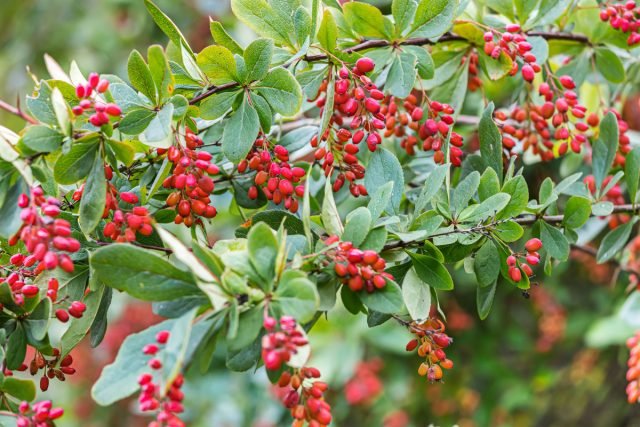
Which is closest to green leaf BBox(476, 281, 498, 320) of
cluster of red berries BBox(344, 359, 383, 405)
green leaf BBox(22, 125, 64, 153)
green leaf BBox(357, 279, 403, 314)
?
green leaf BBox(357, 279, 403, 314)

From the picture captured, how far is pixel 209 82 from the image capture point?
0.95m

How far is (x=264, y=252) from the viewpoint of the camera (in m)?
0.76

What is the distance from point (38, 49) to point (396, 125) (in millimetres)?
2712

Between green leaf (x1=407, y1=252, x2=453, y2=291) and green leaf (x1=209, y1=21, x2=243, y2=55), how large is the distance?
37cm

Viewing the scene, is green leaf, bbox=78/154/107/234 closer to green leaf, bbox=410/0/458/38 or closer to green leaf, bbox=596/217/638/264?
green leaf, bbox=410/0/458/38

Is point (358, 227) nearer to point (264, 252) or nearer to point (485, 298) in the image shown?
point (264, 252)

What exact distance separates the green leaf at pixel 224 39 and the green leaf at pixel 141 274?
0.36m

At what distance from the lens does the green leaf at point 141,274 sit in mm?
744

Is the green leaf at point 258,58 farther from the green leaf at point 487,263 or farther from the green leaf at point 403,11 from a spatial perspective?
the green leaf at point 487,263

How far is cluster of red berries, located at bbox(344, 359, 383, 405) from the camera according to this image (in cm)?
238

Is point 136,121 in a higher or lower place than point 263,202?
higher

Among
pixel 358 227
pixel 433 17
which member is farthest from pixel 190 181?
pixel 433 17

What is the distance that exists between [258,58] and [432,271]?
34 cm

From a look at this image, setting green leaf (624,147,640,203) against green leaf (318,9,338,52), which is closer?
green leaf (318,9,338,52)
